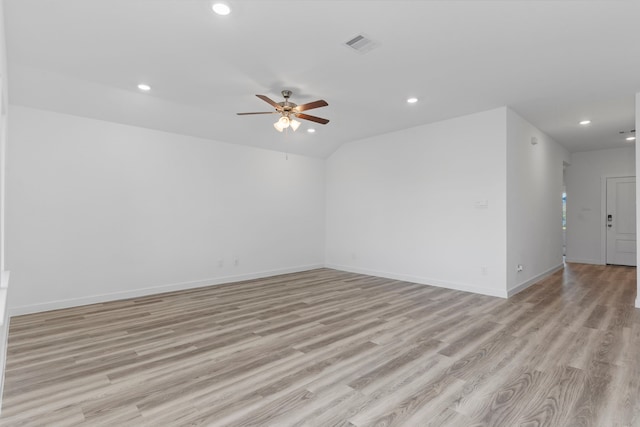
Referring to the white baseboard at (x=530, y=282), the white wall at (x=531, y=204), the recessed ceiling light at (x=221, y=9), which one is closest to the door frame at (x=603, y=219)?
the white wall at (x=531, y=204)

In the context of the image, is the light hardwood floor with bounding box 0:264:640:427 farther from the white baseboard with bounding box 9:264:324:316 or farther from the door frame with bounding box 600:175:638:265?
the door frame with bounding box 600:175:638:265

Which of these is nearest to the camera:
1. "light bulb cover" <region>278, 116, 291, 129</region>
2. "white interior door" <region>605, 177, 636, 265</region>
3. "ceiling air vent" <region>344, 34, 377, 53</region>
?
"ceiling air vent" <region>344, 34, 377, 53</region>

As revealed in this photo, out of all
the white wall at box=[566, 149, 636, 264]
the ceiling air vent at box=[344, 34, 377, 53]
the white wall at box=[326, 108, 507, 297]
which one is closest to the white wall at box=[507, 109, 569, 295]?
the white wall at box=[326, 108, 507, 297]

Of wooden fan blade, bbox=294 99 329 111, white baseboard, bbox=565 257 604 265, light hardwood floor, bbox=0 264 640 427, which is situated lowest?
light hardwood floor, bbox=0 264 640 427

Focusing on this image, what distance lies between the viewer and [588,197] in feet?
26.6

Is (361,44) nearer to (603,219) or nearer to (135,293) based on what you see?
(135,293)

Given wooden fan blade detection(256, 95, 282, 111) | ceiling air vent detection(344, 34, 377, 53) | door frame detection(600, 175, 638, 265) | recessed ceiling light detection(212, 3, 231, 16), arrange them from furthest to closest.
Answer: door frame detection(600, 175, 638, 265)
wooden fan blade detection(256, 95, 282, 111)
ceiling air vent detection(344, 34, 377, 53)
recessed ceiling light detection(212, 3, 231, 16)

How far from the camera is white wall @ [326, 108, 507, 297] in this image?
495 centimetres

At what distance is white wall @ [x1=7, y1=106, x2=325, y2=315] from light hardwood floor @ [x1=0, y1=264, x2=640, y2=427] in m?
0.59

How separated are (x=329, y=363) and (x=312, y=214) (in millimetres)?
4886

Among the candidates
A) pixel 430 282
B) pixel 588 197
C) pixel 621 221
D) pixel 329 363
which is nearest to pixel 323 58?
pixel 329 363

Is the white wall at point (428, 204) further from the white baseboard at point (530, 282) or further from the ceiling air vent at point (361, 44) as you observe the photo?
the ceiling air vent at point (361, 44)

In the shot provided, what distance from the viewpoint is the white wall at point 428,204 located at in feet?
16.2

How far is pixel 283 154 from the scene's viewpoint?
6863 mm
